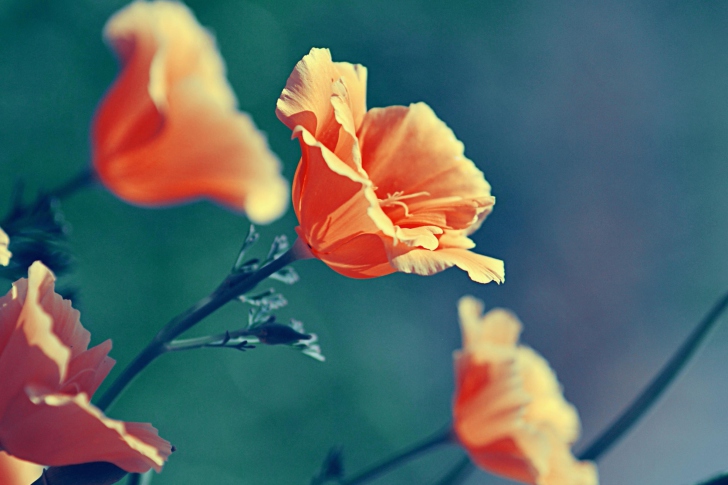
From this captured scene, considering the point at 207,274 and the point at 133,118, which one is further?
the point at 207,274

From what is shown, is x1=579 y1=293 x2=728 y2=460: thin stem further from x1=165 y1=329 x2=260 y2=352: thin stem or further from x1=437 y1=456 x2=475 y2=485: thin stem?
x1=165 y1=329 x2=260 y2=352: thin stem

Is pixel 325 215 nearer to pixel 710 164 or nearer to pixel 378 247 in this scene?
pixel 378 247

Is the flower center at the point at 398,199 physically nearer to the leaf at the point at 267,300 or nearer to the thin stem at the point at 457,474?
the leaf at the point at 267,300

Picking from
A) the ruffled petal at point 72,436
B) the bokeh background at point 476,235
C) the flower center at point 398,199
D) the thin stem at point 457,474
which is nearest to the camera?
the ruffled petal at point 72,436

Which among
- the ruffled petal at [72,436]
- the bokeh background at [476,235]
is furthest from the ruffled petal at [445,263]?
the bokeh background at [476,235]

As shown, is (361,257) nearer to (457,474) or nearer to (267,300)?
(267,300)

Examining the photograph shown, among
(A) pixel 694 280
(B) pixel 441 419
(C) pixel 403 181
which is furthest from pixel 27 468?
(A) pixel 694 280

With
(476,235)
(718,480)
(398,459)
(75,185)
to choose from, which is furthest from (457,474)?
(476,235)
